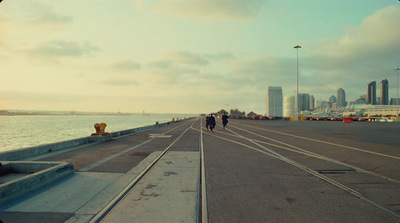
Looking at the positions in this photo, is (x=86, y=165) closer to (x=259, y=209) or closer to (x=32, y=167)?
(x=32, y=167)

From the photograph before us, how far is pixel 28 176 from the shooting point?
6.15m

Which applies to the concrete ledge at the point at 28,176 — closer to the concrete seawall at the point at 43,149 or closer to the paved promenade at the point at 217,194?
the paved promenade at the point at 217,194

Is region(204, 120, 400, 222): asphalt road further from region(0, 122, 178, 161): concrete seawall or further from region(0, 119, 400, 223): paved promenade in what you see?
region(0, 122, 178, 161): concrete seawall

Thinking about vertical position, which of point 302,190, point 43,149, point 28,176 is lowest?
point 302,190

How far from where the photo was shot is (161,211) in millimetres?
4793

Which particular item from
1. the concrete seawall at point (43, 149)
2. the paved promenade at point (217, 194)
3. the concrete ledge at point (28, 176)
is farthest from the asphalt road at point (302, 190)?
the concrete seawall at point (43, 149)

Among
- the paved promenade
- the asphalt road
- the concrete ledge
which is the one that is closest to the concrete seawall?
the paved promenade

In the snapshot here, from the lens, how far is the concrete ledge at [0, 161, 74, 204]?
5.41m

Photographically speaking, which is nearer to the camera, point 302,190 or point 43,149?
point 302,190

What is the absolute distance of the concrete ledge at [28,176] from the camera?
5.41 m

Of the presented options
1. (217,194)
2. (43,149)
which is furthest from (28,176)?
(43,149)

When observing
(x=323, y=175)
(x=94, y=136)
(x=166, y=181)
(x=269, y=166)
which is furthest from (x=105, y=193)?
(x=94, y=136)

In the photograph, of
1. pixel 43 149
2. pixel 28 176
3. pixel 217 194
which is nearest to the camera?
pixel 217 194

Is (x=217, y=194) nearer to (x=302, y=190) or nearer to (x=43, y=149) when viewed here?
(x=302, y=190)
